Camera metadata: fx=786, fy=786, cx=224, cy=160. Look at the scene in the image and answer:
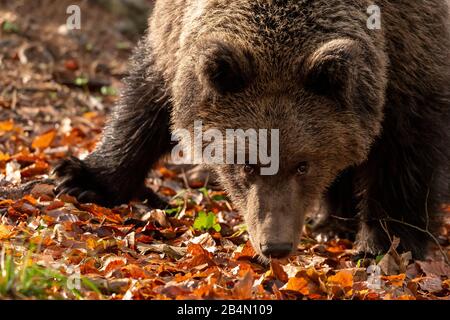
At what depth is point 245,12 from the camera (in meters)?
5.82

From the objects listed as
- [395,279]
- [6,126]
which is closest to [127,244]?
[395,279]

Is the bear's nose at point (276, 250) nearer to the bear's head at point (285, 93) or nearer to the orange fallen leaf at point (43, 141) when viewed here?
the bear's head at point (285, 93)

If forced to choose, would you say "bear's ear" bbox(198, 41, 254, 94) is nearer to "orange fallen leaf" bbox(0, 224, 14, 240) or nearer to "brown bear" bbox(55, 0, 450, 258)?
"brown bear" bbox(55, 0, 450, 258)

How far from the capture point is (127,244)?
241 inches

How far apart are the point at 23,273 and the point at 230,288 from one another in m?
1.38

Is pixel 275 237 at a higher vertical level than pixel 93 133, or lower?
lower

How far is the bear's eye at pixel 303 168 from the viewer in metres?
5.71

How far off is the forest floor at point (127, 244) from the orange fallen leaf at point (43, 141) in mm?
16

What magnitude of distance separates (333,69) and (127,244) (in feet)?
6.92

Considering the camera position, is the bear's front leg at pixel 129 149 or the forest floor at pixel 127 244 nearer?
the forest floor at pixel 127 244

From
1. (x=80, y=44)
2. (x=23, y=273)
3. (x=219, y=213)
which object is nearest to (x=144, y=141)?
(x=219, y=213)

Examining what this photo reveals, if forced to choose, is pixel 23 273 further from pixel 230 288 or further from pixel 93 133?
pixel 93 133

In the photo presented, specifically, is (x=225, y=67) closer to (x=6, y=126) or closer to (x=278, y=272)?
(x=278, y=272)

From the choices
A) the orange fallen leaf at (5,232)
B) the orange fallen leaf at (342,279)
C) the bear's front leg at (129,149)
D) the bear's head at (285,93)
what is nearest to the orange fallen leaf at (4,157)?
the bear's front leg at (129,149)
